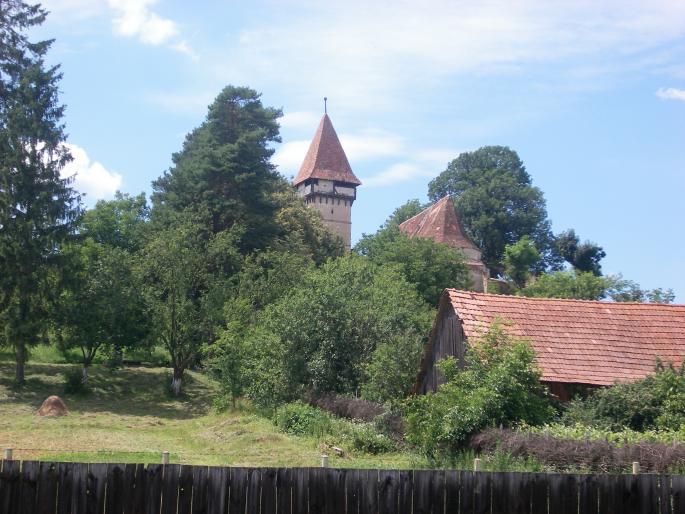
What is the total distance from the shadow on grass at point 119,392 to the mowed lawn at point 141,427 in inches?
1.9

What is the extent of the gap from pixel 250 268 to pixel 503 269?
95.7 ft

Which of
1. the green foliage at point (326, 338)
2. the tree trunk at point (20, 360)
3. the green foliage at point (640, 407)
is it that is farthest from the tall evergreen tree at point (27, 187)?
the green foliage at point (640, 407)

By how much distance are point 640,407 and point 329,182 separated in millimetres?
66000

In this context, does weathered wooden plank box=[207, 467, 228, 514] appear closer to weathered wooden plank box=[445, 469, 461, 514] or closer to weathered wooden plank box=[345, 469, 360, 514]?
weathered wooden plank box=[345, 469, 360, 514]

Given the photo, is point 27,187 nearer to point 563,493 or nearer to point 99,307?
point 99,307

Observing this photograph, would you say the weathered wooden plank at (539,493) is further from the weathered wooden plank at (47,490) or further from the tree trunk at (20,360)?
the tree trunk at (20,360)

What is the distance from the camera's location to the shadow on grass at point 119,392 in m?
36.3

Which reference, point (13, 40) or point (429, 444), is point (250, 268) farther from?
point (429, 444)

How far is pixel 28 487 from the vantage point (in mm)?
8703

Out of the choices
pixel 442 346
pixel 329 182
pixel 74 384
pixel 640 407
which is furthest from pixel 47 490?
pixel 329 182

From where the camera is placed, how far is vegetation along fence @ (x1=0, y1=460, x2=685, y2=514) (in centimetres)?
875

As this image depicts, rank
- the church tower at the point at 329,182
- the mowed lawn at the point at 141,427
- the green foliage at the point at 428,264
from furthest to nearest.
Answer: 1. the church tower at the point at 329,182
2. the green foliage at the point at 428,264
3. the mowed lawn at the point at 141,427

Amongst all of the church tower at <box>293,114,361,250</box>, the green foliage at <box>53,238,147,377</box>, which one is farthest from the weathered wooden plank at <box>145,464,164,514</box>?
the church tower at <box>293,114,361,250</box>

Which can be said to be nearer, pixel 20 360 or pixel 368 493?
pixel 368 493
